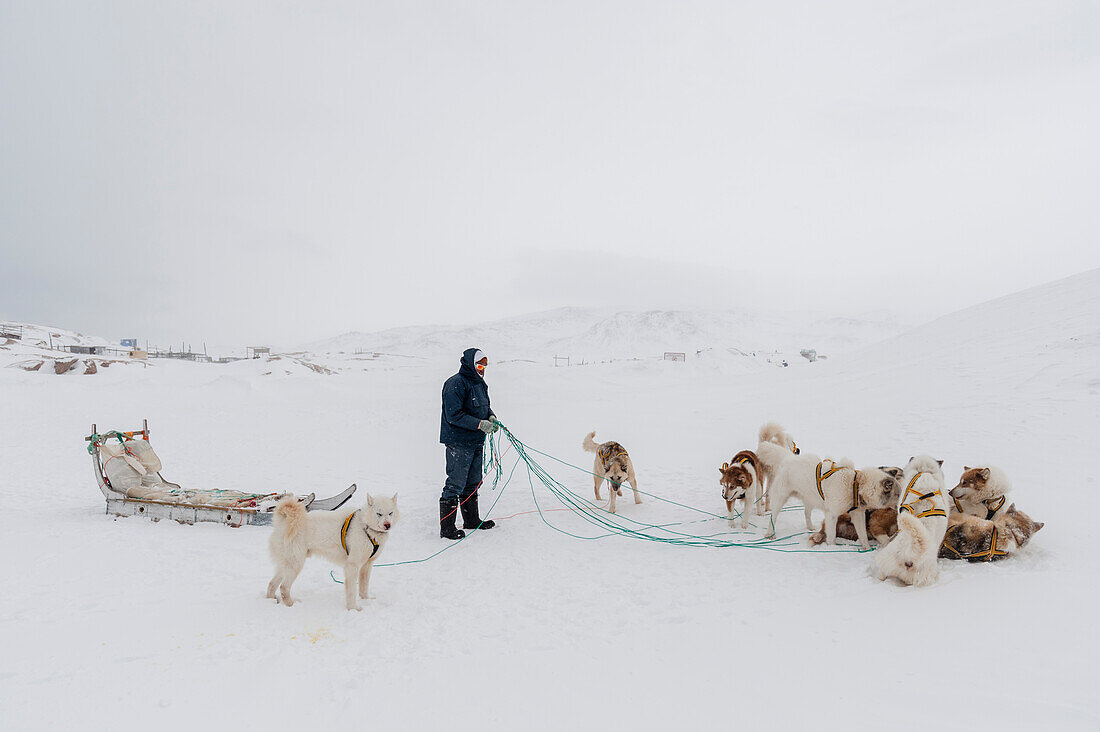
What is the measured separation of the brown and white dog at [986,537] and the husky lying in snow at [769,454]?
1644 millimetres

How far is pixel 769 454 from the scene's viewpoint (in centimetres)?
610

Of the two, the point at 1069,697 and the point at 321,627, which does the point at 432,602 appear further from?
the point at 1069,697

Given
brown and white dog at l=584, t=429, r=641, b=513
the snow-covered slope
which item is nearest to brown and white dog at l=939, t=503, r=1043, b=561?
brown and white dog at l=584, t=429, r=641, b=513

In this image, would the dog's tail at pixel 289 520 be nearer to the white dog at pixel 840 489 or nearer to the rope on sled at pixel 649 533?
the rope on sled at pixel 649 533

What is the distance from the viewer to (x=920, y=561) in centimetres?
363

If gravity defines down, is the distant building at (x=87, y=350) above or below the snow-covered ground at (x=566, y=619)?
above

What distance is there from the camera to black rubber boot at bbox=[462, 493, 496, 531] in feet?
20.2

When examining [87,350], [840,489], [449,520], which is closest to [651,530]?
[840,489]

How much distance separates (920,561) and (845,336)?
9880 cm

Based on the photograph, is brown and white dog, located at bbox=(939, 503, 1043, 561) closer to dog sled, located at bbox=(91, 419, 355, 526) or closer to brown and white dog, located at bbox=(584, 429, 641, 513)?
brown and white dog, located at bbox=(584, 429, 641, 513)

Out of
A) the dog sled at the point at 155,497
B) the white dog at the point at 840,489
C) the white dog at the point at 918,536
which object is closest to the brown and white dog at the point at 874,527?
the white dog at the point at 840,489

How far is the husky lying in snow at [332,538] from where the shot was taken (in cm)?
389

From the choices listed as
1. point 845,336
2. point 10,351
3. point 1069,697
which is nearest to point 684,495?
point 1069,697

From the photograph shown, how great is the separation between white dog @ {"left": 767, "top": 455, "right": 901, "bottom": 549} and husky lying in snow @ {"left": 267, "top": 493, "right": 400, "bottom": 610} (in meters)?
4.13
